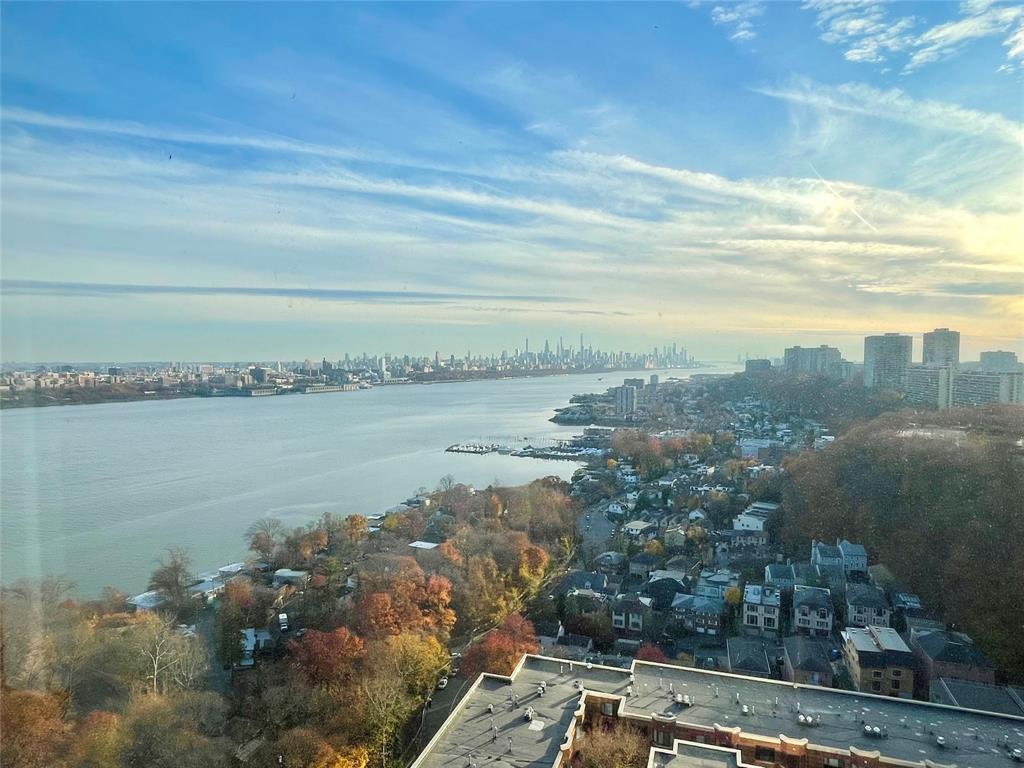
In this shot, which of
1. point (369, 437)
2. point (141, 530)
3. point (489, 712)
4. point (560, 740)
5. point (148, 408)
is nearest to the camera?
point (560, 740)

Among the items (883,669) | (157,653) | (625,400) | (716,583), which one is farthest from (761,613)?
(625,400)

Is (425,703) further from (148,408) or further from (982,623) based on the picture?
(148,408)

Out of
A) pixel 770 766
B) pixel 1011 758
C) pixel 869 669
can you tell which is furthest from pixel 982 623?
pixel 770 766

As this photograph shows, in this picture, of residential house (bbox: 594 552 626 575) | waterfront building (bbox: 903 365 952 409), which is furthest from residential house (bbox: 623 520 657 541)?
waterfront building (bbox: 903 365 952 409)

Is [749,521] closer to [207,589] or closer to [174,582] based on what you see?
[207,589]

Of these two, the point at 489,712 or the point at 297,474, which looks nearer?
the point at 489,712

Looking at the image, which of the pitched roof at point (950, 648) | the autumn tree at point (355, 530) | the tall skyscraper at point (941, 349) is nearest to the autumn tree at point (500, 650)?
the pitched roof at point (950, 648)

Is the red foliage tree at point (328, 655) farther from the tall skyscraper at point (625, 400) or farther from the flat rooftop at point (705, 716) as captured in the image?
the tall skyscraper at point (625, 400)
